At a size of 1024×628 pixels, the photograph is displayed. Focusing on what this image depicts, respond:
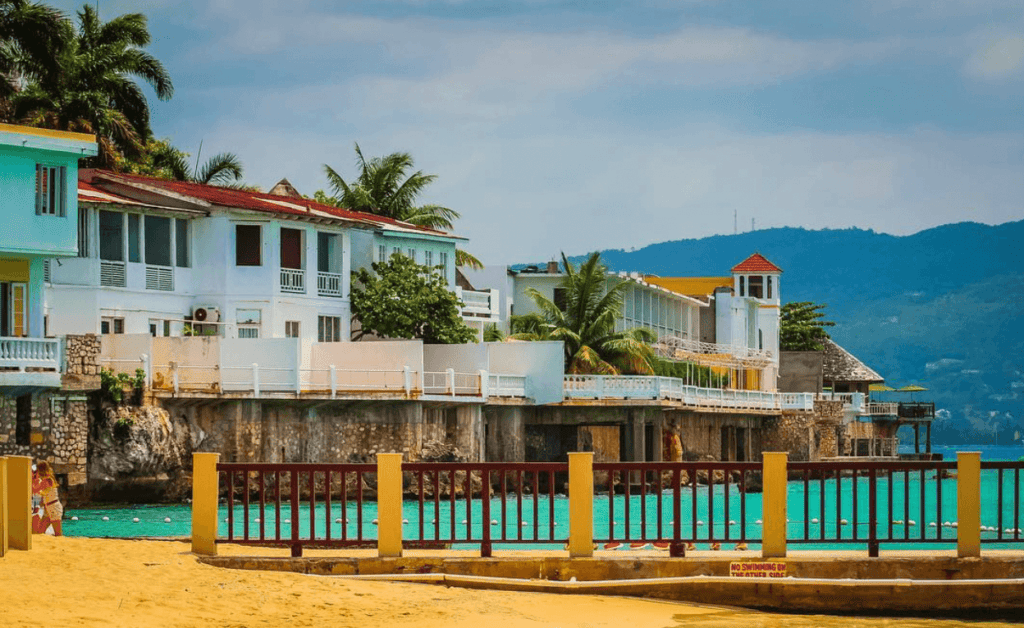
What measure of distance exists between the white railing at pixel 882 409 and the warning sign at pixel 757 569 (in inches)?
3074

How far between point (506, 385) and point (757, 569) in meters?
35.7

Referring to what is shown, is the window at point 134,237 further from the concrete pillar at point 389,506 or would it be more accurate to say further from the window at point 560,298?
the concrete pillar at point 389,506

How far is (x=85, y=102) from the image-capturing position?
61.8 metres

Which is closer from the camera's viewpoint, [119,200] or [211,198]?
[119,200]

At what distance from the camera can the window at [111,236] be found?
51281mm

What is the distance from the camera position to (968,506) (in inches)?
820

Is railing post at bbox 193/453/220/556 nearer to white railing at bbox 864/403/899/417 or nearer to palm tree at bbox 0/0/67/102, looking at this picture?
palm tree at bbox 0/0/67/102

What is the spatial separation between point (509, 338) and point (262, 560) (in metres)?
46.1

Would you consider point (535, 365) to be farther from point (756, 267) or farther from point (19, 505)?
point (756, 267)

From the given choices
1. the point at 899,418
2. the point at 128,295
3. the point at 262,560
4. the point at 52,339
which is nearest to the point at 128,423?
the point at 52,339

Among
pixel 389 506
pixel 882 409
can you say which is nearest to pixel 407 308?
pixel 389 506

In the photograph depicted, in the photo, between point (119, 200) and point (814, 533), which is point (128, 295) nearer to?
point (119, 200)

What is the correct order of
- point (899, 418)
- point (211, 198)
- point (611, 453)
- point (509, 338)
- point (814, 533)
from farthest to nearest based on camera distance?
point (899, 418)
point (509, 338)
point (611, 453)
point (211, 198)
point (814, 533)

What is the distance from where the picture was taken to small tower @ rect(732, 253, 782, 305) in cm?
9619
